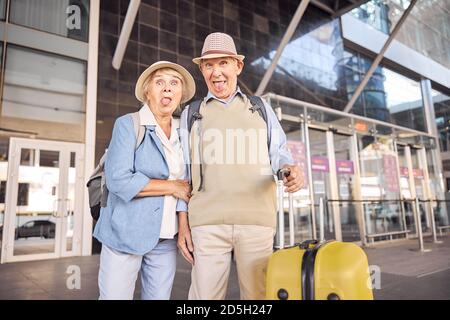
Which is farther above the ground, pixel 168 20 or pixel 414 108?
pixel 168 20

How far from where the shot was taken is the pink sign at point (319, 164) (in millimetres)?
5512

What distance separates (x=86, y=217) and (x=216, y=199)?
4503mm

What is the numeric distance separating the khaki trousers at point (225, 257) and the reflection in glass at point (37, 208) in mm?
4477

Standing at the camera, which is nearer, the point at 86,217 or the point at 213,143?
the point at 213,143

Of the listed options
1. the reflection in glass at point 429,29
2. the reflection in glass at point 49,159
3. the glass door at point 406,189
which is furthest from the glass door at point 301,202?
the reflection in glass at point 49,159

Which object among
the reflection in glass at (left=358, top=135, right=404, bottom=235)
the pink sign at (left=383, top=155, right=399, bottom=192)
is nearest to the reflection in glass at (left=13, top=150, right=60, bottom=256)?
the reflection in glass at (left=358, top=135, right=404, bottom=235)

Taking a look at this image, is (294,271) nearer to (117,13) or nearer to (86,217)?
(86,217)

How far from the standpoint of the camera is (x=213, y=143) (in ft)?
3.70

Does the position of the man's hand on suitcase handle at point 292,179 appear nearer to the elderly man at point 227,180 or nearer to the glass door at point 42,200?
the elderly man at point 227,180

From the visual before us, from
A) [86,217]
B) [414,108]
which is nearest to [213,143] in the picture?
[414,108]

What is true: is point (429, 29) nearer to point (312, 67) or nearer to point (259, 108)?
point (259, 108)

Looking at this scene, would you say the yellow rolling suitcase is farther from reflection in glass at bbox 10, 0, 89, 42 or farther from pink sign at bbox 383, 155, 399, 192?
pink sign at bbox 383, 155, 399, 192

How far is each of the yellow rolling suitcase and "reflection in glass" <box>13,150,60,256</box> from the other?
4.73m

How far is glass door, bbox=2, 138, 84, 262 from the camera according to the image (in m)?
4.59
